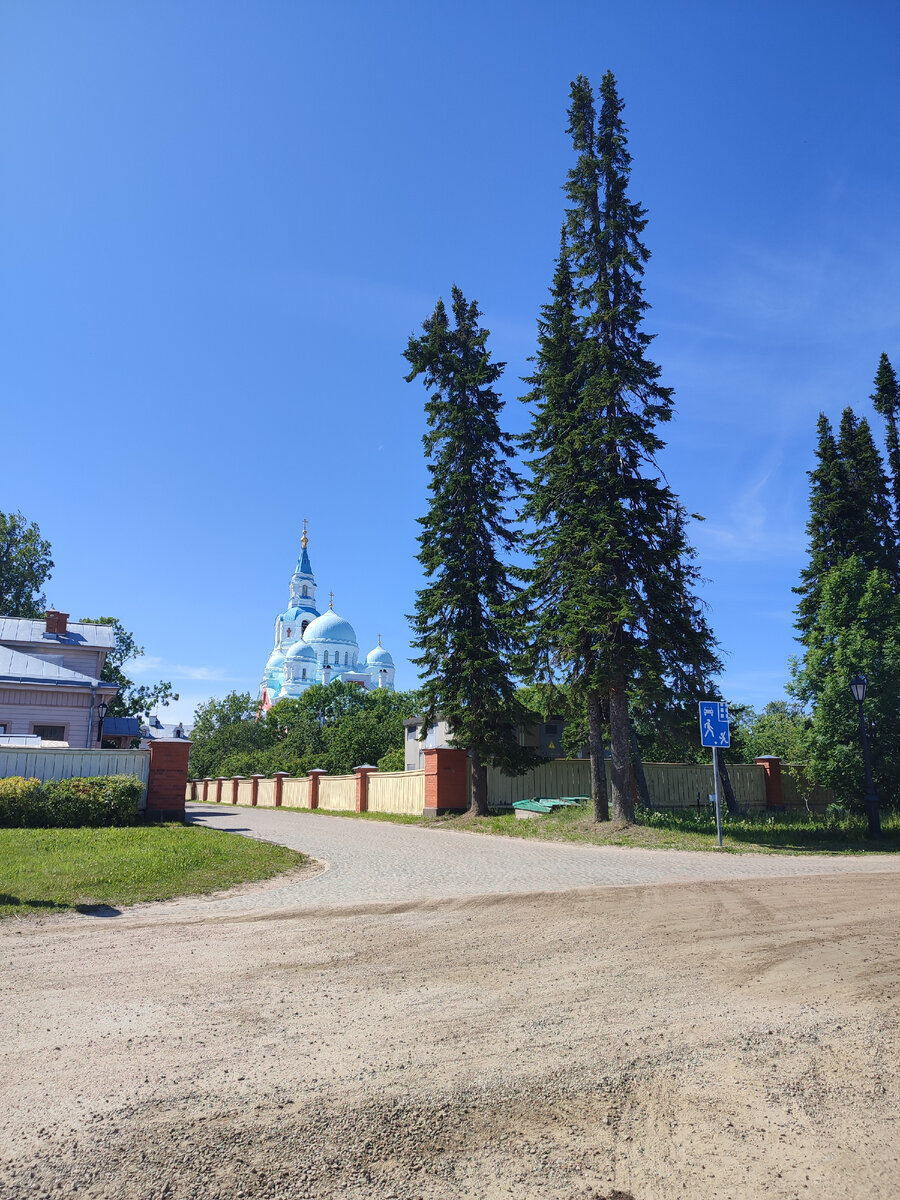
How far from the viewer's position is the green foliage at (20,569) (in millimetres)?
44469

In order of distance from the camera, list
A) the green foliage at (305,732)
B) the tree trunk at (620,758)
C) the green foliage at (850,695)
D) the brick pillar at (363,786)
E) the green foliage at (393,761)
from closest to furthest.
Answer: the tree trunk at (620,758), the green foliage at (850,695), the brick pillar at (363,786), the green foliage at (393,761), the green foliage at (305,732)

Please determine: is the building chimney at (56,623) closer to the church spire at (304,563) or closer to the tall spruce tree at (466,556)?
the tall spruce tree at (466,556)

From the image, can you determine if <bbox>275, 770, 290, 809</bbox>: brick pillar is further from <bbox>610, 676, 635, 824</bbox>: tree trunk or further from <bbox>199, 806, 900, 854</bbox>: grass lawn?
<bbox>610, 676, 635, 824</bbox>: tree trunk

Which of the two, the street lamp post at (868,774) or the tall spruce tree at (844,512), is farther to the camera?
→ the tall spruce tree at (844,512)

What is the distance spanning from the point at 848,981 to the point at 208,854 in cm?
907

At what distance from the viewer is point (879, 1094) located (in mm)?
3717

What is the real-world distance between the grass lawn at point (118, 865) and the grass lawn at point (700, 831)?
294 inches

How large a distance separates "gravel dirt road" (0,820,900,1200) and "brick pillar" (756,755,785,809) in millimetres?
21800

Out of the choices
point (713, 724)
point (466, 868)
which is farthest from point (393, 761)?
point (466, 868)

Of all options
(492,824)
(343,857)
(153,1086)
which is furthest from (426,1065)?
(492,824)

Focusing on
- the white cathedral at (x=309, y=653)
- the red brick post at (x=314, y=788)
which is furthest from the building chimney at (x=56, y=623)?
the white cathedral at (x=309, y=653)

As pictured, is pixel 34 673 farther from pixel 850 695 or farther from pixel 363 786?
pixel 850 695

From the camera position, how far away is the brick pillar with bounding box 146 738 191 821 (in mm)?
16750

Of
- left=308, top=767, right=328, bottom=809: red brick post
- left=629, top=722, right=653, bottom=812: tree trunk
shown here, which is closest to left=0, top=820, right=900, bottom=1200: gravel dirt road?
left=629, top=722, right=653, bottom=812: tree trunk
